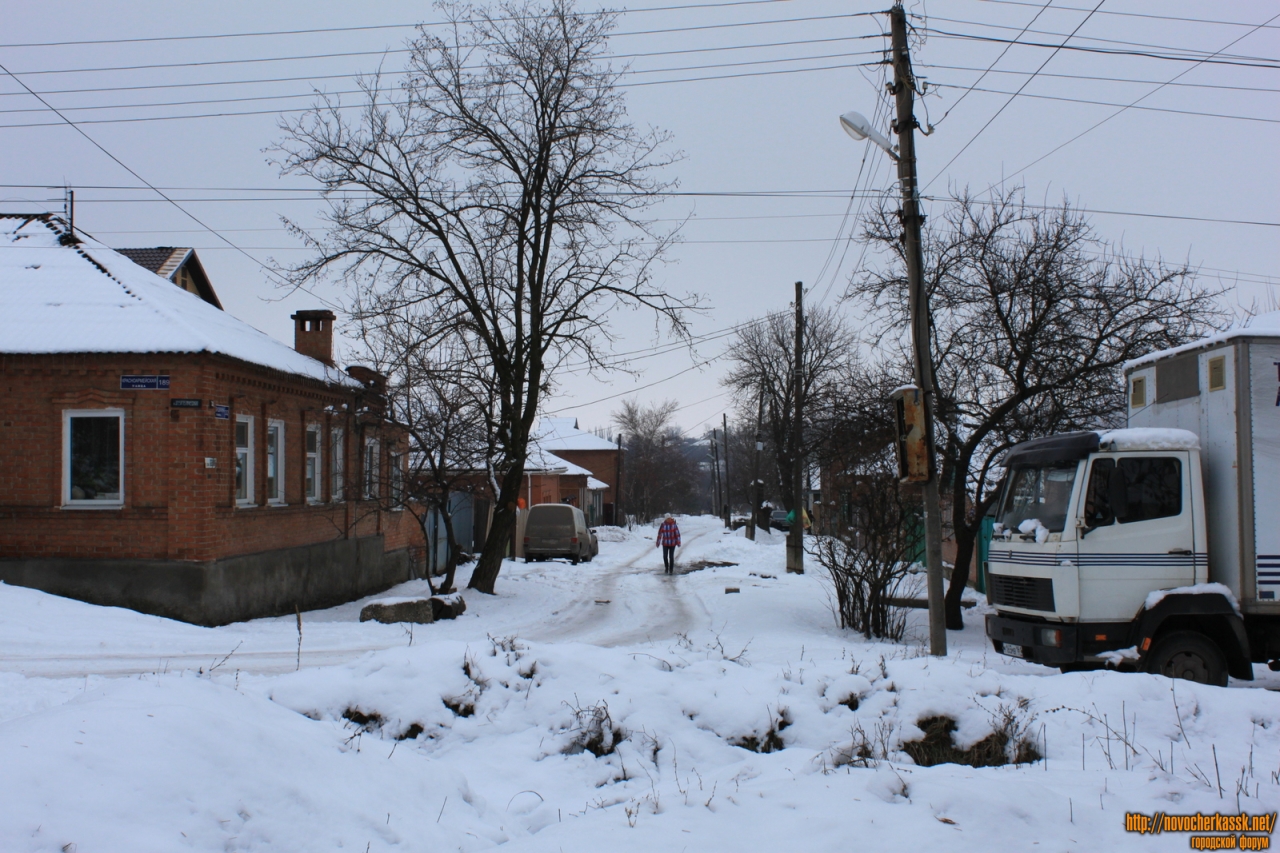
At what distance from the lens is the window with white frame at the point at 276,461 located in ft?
50.2

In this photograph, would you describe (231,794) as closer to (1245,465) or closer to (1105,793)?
(1105,793)

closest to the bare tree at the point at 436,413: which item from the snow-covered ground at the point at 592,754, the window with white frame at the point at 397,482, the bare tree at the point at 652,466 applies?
the window with white frame at the point at 397,482

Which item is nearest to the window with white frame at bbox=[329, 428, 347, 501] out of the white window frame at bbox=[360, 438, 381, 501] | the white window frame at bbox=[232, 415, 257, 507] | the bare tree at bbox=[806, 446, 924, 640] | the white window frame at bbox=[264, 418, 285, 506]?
the white window frame at bbox=[360, 438, 381, 501]

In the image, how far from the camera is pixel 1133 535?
8.88 meters

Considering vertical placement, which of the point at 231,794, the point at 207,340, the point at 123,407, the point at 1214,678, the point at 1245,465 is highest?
the point at 207,340

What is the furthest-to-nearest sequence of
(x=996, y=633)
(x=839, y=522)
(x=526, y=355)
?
(x=526, y=355) → (x=839, y=522) → (x=996, y=633)

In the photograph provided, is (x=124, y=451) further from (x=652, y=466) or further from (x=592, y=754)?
(x=652, y=466)

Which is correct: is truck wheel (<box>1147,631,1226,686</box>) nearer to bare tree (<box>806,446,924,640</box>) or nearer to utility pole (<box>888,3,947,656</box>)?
utility pole (<box>888,3,947,656</box>)

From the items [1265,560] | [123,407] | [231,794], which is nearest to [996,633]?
[1265,560]

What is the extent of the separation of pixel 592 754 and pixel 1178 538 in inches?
264

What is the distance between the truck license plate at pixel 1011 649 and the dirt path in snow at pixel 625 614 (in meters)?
4.69

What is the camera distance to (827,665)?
7.18m

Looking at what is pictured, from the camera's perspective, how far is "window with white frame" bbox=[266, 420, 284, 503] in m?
15.3

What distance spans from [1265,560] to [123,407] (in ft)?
46.9
